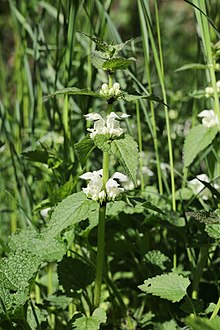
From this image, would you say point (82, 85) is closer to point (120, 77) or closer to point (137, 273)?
point (120, 77)

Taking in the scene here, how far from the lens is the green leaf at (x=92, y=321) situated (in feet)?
3.03

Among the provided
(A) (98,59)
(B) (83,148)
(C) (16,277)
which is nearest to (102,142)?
(B) (83,148)

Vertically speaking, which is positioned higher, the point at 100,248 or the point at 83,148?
the point at 83,148

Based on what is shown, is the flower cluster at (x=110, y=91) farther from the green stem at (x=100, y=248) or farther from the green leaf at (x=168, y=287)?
the green leaf at (x=168, y=287)

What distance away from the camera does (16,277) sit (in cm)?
94

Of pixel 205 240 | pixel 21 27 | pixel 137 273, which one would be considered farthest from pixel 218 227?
pixel 21 27

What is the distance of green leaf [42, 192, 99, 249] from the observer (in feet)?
2.93

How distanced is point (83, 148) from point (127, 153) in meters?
0.08

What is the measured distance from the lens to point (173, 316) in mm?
1100

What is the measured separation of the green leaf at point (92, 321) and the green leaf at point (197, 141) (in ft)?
1.22

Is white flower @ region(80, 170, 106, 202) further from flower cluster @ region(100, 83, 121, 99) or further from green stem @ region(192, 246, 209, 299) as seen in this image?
green stem @ region(192, 246, 209, 299)

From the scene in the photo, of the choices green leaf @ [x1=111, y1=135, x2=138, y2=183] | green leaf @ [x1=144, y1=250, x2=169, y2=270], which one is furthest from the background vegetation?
green leaf @ [x1=111, y1=135, x2=138, y2=183]

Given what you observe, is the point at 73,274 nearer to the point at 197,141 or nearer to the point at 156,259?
the point at 156,259

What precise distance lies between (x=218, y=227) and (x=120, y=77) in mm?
696
